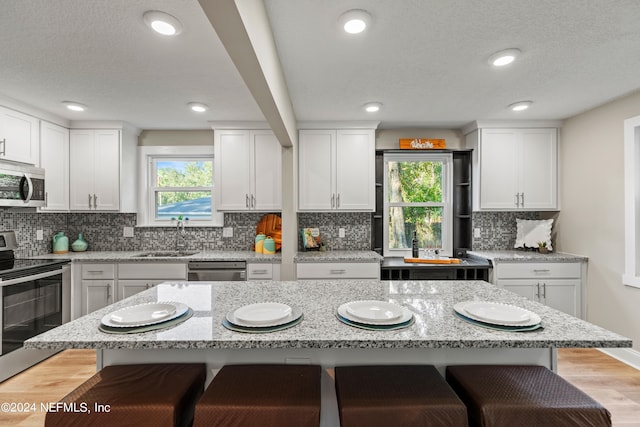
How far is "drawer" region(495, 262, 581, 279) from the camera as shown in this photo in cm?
325

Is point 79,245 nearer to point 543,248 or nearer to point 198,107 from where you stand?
point 198,107

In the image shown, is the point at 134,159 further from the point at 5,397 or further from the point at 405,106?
the point at 405,106

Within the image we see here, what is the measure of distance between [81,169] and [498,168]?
4.78 m

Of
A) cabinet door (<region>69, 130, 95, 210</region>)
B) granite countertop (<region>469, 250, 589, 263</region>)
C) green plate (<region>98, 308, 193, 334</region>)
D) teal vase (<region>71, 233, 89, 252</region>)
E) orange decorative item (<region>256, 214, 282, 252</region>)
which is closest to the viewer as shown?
green plate (<region>98, 308, 193, 334</region>)

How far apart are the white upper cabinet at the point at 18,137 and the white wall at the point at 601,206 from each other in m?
5.61

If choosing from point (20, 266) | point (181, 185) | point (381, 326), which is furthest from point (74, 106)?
point (381, 326)

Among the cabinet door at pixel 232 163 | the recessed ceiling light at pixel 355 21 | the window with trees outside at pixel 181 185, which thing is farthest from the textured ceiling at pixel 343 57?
the window with trees outside at pixel 181 185

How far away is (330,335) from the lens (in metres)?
1.17

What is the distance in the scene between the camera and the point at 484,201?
11.8 feet

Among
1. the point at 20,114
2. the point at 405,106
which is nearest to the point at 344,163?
the point at 405,106

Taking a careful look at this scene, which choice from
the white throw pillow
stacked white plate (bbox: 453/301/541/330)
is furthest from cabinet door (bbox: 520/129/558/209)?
stacked white plate (bbox: 453/301/541/330)

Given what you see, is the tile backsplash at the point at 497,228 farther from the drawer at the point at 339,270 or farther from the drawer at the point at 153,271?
the drawer at the point at 153,271

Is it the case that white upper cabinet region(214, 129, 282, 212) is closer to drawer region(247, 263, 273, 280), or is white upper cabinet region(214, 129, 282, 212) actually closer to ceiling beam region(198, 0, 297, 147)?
drawer region(247, 263, 273, 280)

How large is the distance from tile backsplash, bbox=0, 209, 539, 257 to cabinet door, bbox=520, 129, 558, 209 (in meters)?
0.34
